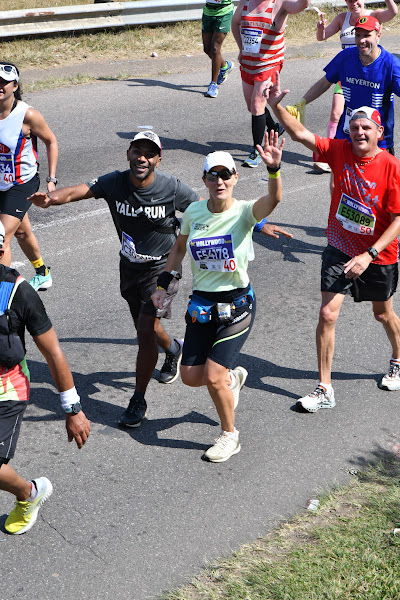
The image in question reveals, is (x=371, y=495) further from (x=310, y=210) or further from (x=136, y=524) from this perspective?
(x=310, y=210)

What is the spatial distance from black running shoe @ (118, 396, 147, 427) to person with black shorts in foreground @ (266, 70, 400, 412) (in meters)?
1.15

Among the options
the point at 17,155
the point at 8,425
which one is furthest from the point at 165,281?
the point at 17,155

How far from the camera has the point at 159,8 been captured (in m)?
16.1

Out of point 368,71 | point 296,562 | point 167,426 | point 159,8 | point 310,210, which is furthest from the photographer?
point 159,8

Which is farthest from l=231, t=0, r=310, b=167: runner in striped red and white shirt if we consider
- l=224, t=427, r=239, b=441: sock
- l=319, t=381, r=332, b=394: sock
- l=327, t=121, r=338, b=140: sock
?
l=224, t=427, r=239, b=441: sock

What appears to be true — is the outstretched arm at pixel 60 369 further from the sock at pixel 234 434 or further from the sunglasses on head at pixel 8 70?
the sunglasses on head at pixel 8 70

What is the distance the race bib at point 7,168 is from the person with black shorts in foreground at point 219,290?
240 centimetres

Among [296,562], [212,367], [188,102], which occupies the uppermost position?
[212,367]

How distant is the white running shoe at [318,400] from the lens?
19.3 feet

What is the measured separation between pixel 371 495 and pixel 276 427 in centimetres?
101

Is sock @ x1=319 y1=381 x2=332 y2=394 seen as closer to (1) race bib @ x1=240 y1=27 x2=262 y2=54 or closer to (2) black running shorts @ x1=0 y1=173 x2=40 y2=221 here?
(2) black running shorts @ x1=0 y1=173 x2=40 y2=221

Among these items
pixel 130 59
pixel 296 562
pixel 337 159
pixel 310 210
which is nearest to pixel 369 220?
pixel 337 159

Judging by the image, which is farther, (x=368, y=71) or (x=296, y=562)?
(x=368, y=71)

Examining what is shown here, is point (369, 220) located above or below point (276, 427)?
→ above
